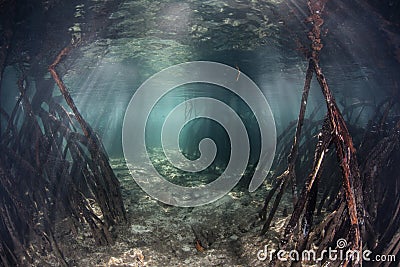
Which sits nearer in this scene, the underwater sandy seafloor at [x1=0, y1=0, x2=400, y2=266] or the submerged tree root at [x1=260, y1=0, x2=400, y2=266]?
the submerged tree root at [x1=260, y1=0, x2=400, y2=266]

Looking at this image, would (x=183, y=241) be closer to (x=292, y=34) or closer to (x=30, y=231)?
(x=30, y=231)

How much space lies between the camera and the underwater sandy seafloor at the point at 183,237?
4.62 metres

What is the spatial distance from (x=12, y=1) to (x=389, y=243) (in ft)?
24.1

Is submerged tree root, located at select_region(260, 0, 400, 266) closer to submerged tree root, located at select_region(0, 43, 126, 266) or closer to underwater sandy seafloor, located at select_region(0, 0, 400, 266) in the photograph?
underwater sandy seafloor, located at select_region(0, 0, 400, 266)

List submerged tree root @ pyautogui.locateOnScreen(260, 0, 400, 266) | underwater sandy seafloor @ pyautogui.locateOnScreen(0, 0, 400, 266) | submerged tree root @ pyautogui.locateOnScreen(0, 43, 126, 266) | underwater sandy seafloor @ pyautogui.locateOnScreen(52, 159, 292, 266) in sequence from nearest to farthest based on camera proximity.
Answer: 1. submerged tree root @ pyautogui.locateOnScreen(260, 0, 400, 266)
2. submerged tree root @ pyautogui.locateOnScreen(0, 43, 126, 266)
3. underwater sandy seafloor @ pyautogui.locateOnScreen(52, 159, 292, 266)
4. underwater sandy seafloor @ pyautogui.locateOnScreen(0, 0, 400, 266)

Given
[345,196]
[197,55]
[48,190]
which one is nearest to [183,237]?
[48,190]

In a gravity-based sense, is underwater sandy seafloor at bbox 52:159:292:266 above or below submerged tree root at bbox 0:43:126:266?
below

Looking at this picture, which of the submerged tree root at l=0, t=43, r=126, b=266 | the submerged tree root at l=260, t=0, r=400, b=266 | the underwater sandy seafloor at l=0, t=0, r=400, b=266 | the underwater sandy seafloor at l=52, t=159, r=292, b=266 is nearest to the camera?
the submerged tree root at l=260, t=0, r=400, b=266

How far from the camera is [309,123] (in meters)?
8.36

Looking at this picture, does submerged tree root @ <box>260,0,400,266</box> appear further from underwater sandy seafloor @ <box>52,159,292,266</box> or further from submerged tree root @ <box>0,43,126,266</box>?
submerged tree root @ <box>0,43,126,266</box>

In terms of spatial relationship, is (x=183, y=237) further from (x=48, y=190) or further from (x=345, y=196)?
(x=345, y=196)

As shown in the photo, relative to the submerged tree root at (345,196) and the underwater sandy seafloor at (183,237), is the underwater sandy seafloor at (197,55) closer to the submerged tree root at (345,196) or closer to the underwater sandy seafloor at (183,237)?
the underwater sandy seafloor at (183,237)

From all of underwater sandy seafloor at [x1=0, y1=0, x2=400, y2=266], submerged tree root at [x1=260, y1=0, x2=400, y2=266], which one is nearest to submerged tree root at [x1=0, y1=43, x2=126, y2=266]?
underwater sandy seafloor at [x1=0, y1=0, x2=400, y2=266]

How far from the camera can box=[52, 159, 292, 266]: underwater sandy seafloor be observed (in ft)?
15.2
